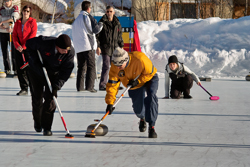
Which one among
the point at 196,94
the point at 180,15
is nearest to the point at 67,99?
the point at 196,94

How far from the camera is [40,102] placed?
4160 millimetres

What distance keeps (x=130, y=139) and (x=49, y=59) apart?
3.53 feet

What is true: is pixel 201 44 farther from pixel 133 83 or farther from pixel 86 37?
pixel 133 83

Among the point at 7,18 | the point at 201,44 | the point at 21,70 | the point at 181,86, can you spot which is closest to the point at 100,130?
the point at 21,70

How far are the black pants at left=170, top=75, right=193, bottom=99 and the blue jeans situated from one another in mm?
2931

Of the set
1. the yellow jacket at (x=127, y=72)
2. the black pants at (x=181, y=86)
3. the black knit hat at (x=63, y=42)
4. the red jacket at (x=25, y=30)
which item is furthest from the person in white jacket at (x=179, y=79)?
the black knit hat at (x=63, y=42)

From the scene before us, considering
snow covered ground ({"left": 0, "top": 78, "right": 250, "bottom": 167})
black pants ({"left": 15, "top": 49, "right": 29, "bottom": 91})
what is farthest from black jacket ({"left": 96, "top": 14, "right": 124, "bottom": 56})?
snow covered ground ({"left": 0, "top": 78, "right": 250, "bottom": 167})

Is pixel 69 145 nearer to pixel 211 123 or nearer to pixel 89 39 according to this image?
pixel 211 123

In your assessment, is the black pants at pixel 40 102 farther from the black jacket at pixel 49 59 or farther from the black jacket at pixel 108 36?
the black jacket at pixel 108 36

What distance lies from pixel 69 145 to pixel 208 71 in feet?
32.2

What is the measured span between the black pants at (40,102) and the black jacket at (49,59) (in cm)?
8

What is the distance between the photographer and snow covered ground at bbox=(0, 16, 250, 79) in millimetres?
13062

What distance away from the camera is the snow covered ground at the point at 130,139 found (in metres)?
3.08

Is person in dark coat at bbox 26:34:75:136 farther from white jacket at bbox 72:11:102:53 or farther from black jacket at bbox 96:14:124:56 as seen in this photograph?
black jacket at bbox 96:14:124:56
